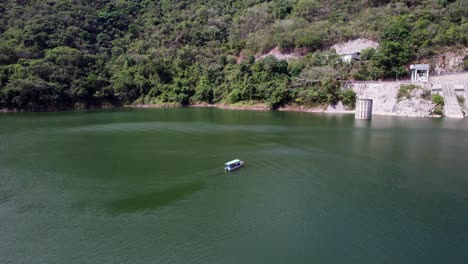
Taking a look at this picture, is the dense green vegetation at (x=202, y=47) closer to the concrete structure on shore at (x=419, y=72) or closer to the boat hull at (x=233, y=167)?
the concrete structure on shore at (x=419, y=72)

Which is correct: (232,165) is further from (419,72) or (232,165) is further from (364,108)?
(419,72)

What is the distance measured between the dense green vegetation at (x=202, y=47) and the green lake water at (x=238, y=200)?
2922cm

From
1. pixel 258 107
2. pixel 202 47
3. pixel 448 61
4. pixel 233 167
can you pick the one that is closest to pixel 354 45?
pixel 448 61

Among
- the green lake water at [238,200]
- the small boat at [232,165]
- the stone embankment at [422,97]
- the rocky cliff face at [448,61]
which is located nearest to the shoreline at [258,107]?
the stone embankment at [422,97]

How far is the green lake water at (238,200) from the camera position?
1335 centimetres

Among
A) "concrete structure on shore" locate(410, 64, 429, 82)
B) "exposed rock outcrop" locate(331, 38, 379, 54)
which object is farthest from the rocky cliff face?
"exposed rock outcrop" locate(331, 38, 379, 54)

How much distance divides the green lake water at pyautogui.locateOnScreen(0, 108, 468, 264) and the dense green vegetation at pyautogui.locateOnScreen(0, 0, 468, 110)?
2922 centimetres

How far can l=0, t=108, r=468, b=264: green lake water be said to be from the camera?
13.4 meters

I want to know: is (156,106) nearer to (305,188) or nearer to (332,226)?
(305,188)

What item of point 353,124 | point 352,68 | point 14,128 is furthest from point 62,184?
point 352,68

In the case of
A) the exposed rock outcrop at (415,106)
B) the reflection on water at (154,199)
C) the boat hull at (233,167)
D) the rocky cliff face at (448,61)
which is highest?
the rocky cliff face at (448,61)

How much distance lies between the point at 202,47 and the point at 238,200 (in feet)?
247

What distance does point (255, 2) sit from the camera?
10194 centimetres

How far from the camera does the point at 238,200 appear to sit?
1817cm
